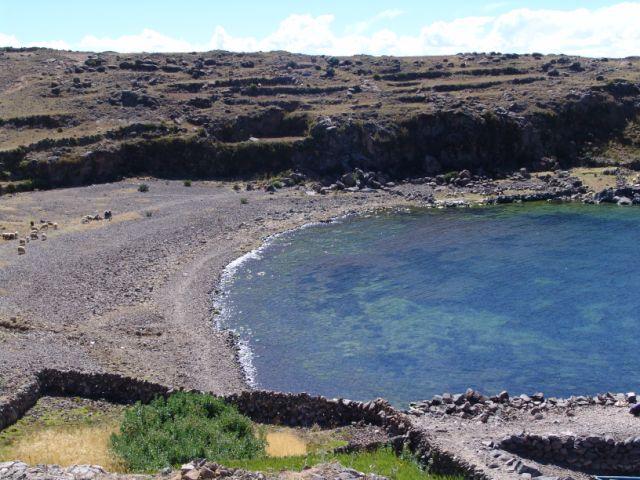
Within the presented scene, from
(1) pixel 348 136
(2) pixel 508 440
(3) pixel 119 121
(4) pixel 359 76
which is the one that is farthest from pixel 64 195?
(2) pixel 508 440

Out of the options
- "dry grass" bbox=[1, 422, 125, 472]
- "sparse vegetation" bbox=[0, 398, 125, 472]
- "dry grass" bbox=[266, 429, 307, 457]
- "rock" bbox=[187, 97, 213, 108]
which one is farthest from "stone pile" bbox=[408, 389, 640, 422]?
"rock" bbox=[187, 97, 213, 108]

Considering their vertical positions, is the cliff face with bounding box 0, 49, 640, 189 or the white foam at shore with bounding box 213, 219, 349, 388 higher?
the cliff face with bounding box 0, 49, 640, 189

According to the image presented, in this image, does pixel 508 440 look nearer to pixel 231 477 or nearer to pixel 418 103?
pixel 231 477

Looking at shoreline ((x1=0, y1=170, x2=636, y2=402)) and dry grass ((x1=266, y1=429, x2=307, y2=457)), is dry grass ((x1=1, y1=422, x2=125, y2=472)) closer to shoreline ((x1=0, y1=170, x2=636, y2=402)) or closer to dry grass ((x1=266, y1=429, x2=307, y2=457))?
shoreline ((x1=0, y1=170, x2=636, y2=402))

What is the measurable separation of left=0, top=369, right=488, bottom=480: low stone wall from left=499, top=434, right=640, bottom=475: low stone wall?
446 cm

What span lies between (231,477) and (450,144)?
297 ft

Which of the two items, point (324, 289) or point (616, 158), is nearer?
point (324, 289)

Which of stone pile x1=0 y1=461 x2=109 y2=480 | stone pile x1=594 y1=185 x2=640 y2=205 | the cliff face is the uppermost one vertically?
the cliff face

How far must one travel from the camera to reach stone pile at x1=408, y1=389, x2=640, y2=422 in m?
32.5

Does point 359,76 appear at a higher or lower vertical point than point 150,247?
higher

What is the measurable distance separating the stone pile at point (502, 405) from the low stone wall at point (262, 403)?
2682 mm

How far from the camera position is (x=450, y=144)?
105875 mm

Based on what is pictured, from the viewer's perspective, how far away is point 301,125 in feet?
356

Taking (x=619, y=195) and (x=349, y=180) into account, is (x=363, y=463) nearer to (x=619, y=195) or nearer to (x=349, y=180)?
(x=349, y=180)
